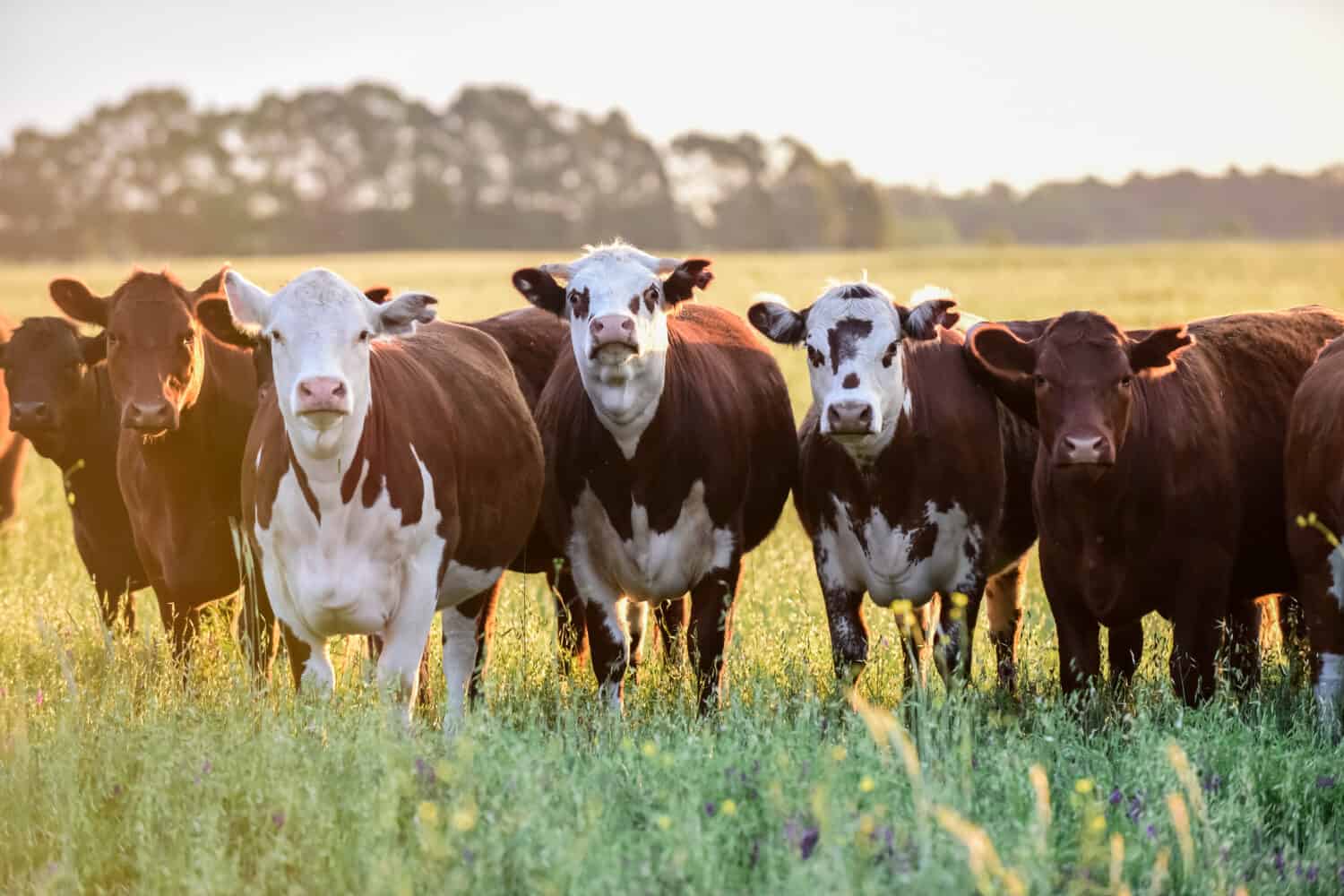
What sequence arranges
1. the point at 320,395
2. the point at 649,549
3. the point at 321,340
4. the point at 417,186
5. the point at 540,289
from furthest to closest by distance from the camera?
the point at 417,186, the point at 540,289, the point at 649,549, the point at 321,340, the point at 320,395

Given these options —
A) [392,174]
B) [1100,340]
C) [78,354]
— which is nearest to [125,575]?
[78,354]

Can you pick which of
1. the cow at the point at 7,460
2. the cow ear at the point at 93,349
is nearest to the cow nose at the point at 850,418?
the cow ear at the point at 93,349

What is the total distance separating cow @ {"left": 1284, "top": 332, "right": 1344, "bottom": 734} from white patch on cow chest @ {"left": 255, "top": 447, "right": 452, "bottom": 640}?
358 cm

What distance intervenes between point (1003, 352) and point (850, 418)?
841mm

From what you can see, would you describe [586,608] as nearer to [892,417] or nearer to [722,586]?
[722,586]

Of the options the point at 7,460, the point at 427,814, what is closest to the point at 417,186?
the point at 7,460

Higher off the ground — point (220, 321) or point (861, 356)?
point (220, 321)

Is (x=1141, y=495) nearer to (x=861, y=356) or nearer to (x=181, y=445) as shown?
(x=861, y=356)

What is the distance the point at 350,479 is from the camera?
236 inches

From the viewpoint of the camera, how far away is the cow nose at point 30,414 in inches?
299

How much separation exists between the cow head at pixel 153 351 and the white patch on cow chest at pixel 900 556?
2.98m

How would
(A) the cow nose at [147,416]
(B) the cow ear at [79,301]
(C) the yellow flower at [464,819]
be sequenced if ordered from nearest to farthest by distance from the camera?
(C) the yellow flower at [464,819] < (A) the cow nose at [147,416] < (B) the cow ear at [79,301]

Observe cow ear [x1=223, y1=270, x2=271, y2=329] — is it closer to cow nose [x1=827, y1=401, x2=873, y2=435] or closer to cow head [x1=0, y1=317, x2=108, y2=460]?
cow head [x1=0, y1=317, x2=108, y2=460]

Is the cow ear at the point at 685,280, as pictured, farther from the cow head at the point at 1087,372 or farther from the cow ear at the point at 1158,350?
the cow ear at the point at 1158,350
